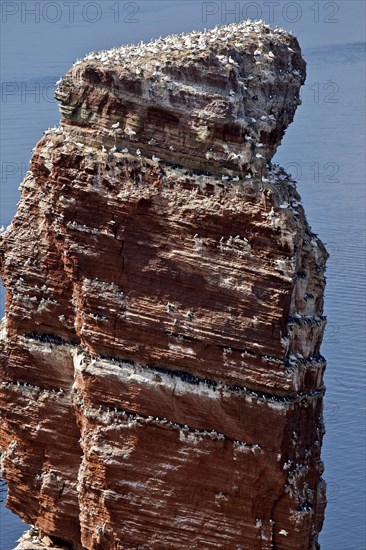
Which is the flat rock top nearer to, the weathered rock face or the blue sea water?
the weathered rock face

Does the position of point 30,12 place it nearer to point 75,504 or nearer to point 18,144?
point 18,144

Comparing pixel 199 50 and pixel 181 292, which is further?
pixel 181 292

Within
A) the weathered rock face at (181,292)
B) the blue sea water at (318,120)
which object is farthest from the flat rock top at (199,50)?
the blue sea water at (318,120)

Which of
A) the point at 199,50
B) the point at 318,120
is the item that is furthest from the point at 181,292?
the point at 318,120

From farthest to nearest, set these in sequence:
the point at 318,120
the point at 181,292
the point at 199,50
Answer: the point at 318,120 → the point at 181,292 → the point at 199,50

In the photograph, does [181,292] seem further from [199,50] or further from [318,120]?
[318,120]

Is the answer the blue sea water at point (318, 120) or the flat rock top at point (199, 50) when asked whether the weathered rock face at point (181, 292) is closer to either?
the flat rock top at point (199, 50)

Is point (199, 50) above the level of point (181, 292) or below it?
above
